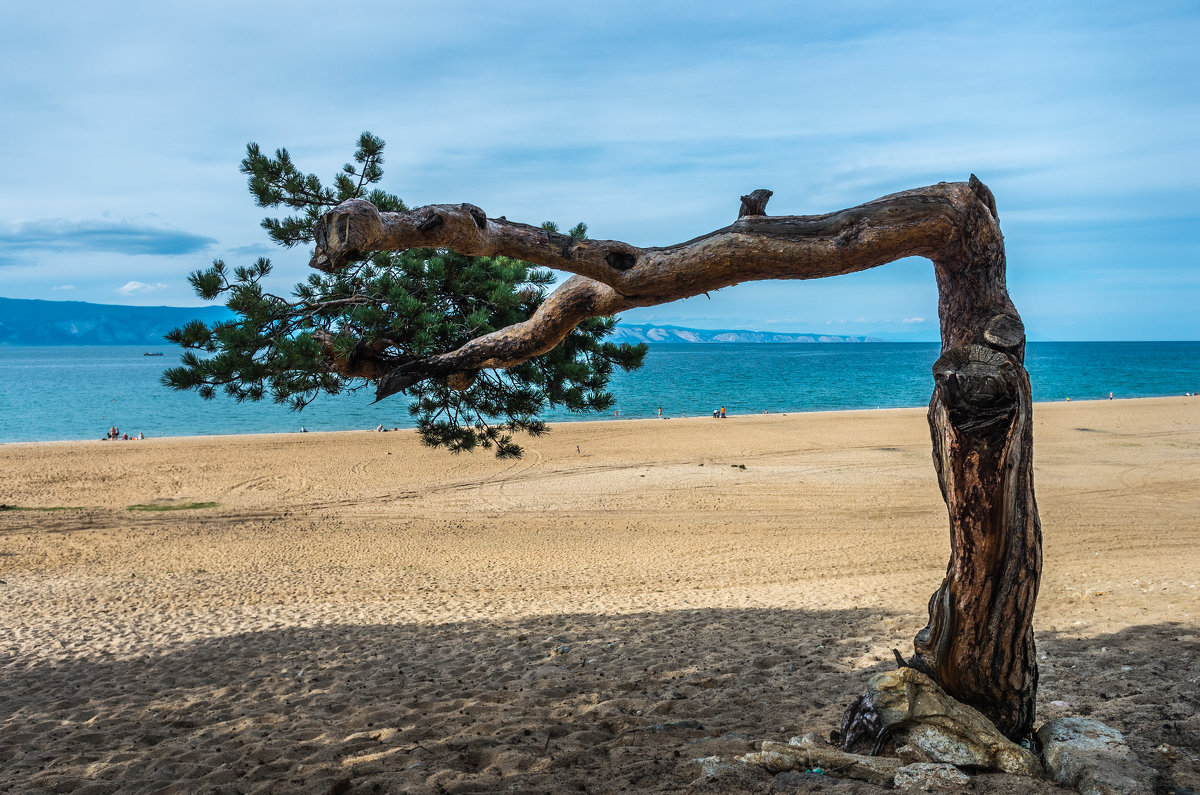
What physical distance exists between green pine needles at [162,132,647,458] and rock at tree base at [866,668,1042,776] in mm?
3057

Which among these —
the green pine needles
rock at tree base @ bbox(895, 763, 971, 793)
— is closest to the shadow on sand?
rock at tree base @ bbox(895, 763, 971, 793)

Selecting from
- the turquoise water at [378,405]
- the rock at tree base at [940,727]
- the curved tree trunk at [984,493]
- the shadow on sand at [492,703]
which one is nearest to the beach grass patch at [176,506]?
the shadow on sand at [492,703]

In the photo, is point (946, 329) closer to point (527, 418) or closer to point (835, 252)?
point (835, 252)

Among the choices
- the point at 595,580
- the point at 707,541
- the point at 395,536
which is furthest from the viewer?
the point at 395,536

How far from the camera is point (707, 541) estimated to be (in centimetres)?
1370

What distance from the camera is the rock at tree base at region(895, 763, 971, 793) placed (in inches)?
142

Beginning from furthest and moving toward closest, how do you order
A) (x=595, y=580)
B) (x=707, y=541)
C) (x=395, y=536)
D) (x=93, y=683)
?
(x=395, y=536) < (x=707, y=541) < (x=595, y=580) < (x=93, y=683)

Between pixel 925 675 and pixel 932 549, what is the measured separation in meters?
8.79

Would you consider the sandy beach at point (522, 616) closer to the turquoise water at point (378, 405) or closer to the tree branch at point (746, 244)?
the tree branch at point (746, 244)

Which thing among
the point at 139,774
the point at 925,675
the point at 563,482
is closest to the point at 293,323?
the point at 139,774

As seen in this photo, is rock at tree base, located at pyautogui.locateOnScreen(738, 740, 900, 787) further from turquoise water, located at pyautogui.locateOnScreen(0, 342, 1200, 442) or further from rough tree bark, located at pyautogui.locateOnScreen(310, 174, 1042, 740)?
turquoise water, located at pyautogui.locateOnScreen(0, 342, 1200, 442)

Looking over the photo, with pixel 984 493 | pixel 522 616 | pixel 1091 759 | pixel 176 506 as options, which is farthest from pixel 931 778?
pixel 176 506

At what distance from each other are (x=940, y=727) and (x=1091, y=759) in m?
0.67

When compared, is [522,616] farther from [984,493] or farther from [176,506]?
[176,506]
